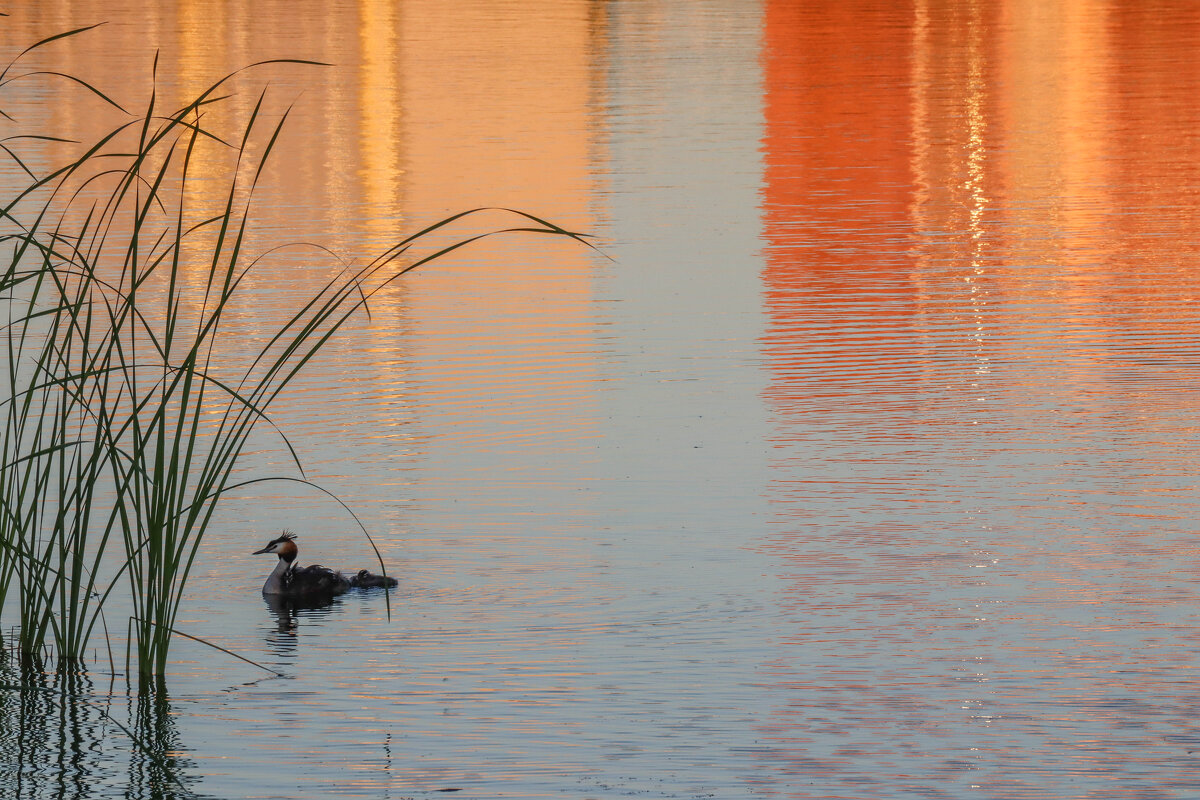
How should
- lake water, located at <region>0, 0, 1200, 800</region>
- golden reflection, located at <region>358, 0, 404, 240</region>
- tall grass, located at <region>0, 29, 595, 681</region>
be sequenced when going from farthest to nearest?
golden reflection, located at <region>358, 0, 404, 240</region> → lake water, located at <region>0, 0, 1200, 800</region> → tall grass, located at <region>0, 29, 595, 681</region>

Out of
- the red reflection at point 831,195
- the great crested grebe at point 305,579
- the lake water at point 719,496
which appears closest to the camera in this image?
the lake water at point 719,496

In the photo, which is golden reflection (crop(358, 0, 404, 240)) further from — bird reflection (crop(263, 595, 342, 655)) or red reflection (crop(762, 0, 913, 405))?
bird reflection (crop(263, 595, 342, 655))

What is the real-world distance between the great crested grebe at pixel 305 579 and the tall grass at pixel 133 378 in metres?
0.23

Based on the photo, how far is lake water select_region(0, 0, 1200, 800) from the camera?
444 centimetres

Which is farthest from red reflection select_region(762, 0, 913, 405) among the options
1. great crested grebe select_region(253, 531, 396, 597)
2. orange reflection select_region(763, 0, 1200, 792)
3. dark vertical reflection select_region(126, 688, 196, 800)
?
dark vertical reflection select_region(126, 688, 196, 800)

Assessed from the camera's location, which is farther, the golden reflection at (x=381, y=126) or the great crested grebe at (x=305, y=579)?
the golden reflection at (x=381, y=126)

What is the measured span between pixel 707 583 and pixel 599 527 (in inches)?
25.9

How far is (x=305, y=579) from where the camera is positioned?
5492 millimetres

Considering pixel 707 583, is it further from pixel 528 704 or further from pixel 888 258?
pixel 888 258

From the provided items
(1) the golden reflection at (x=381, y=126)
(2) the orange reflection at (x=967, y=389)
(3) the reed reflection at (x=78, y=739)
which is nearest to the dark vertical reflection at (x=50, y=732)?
(3) the reed reflection at (x=78, y=739)

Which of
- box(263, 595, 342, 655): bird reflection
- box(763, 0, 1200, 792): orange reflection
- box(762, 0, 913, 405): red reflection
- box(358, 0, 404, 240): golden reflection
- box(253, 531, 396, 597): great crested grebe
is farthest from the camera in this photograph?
box(358, 0, 404, 240): golden reflection

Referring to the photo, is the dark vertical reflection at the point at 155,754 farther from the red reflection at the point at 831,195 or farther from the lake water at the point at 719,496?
the red reflection at the point at 831,195

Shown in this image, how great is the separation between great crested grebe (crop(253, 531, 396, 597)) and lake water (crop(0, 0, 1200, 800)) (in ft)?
0.26

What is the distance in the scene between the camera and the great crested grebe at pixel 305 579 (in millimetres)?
5488
